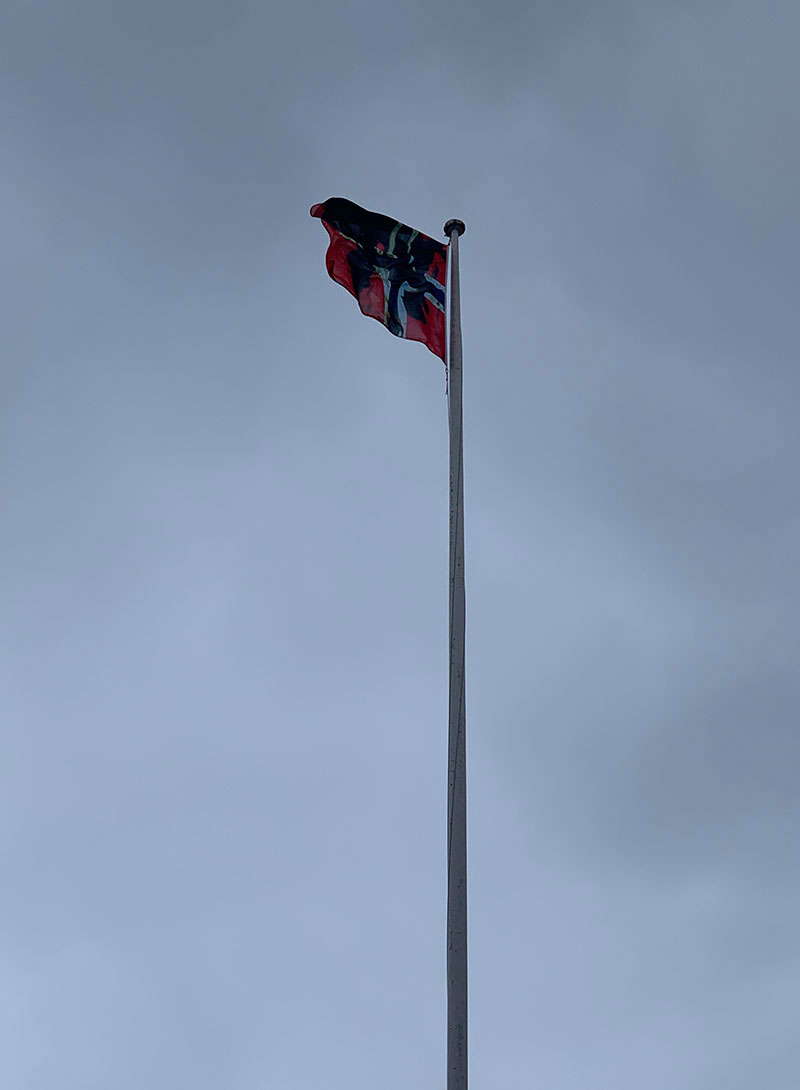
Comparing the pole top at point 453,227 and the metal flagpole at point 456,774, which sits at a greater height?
the pole top at point 453,227

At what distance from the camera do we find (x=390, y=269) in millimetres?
20594

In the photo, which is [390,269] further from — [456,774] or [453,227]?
[456,774]

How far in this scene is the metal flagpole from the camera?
12094 mm

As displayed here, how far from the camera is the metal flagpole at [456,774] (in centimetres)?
1209

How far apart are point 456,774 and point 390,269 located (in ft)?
32.9

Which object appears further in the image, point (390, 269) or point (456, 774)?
point (390, 269)

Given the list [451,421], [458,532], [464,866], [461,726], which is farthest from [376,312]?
[464,866]

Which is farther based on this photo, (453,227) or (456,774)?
(453,227)

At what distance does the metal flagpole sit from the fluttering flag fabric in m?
2.28

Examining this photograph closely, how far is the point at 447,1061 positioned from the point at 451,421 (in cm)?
801

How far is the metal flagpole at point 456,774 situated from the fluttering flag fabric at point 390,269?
2.28 metres

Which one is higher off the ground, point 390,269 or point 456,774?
point 390,269

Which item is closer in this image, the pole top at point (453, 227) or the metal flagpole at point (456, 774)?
the metal flagpole at point (456, 774)

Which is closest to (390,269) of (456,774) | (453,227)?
(453,227)
